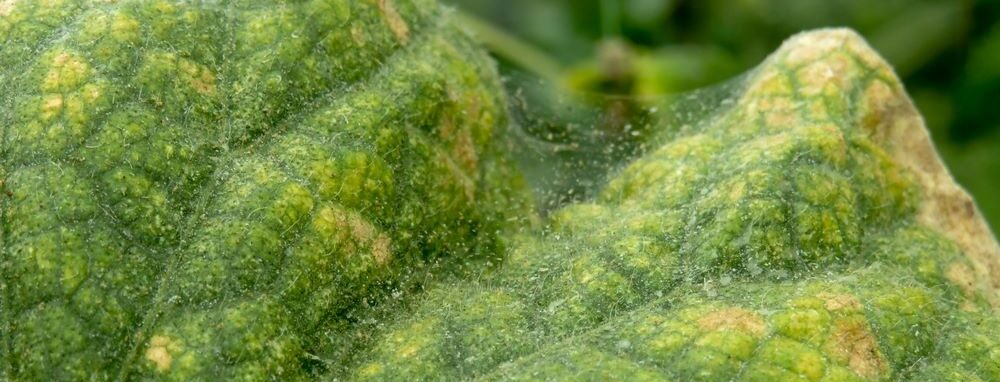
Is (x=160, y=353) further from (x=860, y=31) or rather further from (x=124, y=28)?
(x=860, y=31)

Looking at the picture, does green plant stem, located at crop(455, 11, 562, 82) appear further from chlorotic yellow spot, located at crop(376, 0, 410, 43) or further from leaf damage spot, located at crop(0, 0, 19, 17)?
leaf damage spot, located at crop(0, 0, 19, 17)

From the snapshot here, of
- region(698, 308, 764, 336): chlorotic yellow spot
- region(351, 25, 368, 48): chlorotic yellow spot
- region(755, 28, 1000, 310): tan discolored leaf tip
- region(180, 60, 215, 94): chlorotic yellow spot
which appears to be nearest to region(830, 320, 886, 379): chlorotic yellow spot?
region(698, 308, 764, 336): chlorotic yellow spot

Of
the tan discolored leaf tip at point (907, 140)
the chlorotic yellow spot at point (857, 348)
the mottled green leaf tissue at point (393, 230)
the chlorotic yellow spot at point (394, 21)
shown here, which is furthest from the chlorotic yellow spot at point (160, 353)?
the tan discolored leaf tip at point (907, 140)

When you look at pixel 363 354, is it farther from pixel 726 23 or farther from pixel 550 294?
pixel 726 23

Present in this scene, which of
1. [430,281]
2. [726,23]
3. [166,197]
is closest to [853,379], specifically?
[430,281]

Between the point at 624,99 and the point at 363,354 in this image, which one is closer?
the point at 363,354

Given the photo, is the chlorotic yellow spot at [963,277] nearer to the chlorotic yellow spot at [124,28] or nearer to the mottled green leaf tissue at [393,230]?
the mottled green leaf tissue at [393,230]

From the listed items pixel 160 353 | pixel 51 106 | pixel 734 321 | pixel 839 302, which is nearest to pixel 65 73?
pixel 51 106
